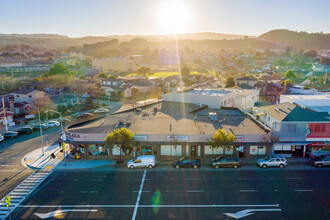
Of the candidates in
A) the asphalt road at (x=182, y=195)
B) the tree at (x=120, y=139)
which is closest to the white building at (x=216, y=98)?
the asphalt road at (x=182, y=195)

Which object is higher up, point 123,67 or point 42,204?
point 123,67

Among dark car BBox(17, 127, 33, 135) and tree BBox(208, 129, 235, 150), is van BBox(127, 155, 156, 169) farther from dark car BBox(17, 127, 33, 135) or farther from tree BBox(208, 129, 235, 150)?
dark car BBox(17, 127, 33, 135)

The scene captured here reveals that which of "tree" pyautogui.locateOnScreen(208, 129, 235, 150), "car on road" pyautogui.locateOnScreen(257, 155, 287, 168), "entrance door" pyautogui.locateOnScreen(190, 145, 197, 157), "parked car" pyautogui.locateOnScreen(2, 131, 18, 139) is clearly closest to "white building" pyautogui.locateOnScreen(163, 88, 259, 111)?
"entrance door" pyautogui.locateOnScreen(190, 145, 197, 157)

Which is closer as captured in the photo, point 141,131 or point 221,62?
point 141,131

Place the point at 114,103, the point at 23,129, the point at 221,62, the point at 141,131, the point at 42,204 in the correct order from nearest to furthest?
the point at 42,204, the point at 141,131, the point at 23,129, the point at 114,103, the point at 221,62

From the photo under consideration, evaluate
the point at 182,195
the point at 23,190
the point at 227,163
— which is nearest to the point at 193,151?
the point at 227,163

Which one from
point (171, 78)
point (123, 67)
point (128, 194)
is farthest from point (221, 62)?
point (128, 194)

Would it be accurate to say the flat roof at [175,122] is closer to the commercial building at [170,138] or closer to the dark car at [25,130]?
the commercial building at [170,138]

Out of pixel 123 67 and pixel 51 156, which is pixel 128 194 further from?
pixel 123 67

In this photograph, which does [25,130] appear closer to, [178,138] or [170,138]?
[170,138]
